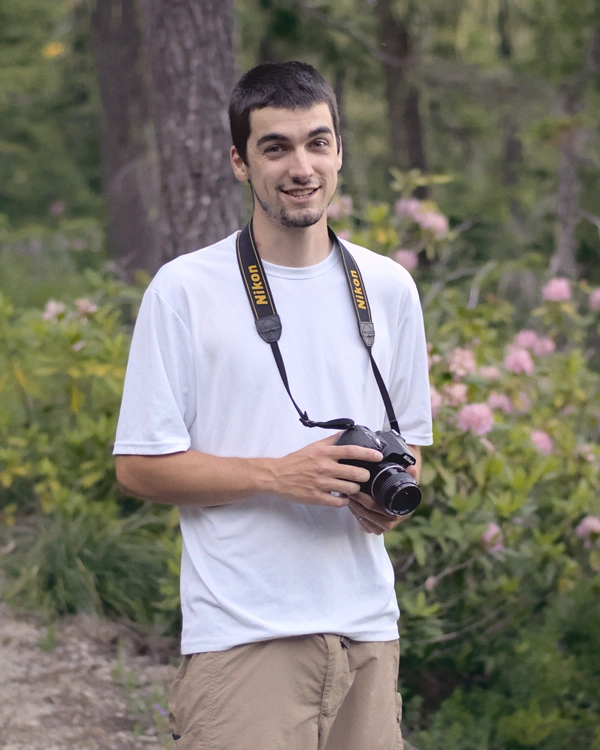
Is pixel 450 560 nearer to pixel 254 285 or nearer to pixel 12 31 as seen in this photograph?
pixel 254 285

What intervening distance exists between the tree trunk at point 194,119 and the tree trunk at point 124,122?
599 centimetres

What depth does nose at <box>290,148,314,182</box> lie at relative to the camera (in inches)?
83.7

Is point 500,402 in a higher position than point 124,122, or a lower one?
lower

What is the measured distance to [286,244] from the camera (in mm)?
2215

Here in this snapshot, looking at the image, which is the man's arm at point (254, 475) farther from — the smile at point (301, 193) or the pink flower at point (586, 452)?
the pink flower at point (586, 452)

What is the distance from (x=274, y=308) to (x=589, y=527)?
9.58 ft

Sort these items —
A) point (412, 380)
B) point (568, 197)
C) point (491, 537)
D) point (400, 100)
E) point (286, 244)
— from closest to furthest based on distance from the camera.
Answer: point (286, 244) → point (412, 380) → point (491, 537) → point (568, 197) → point (400, 100)

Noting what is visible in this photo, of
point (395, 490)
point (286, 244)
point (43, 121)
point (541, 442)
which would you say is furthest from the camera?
point (43, 121)

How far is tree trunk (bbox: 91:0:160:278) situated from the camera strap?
29.2 ft

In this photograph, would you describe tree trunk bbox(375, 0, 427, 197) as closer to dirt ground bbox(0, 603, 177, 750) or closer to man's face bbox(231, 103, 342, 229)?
dirt ground bbox(0, 603, 177, 750)

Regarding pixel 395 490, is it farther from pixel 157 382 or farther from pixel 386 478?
pixel 157 382

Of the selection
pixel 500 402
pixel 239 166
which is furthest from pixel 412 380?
pixel 500 402

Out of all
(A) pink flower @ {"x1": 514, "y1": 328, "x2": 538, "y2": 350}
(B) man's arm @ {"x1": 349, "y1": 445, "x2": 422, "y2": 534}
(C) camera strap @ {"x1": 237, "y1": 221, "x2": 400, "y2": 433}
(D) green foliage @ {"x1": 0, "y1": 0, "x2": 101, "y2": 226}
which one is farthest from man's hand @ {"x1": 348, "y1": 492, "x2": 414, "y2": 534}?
(D) green foliage @ {"x1": 0, "y1": 0, "x2": 101, "y2": 226}

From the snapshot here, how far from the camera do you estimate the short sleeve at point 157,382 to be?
2.05 meters
